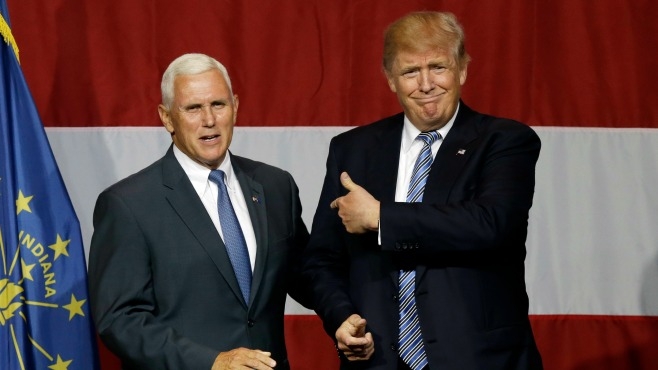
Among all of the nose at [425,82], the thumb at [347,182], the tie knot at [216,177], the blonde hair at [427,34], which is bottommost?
the thumb at [347,182]

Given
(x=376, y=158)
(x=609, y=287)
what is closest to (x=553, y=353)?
(x=609, y=287)

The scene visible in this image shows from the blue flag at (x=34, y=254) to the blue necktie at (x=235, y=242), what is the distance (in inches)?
23.6

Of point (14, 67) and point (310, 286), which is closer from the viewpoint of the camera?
point (310, 286)

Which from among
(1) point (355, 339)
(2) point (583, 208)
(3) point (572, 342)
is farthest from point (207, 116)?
(3) point (572, 342)

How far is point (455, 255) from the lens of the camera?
7.73ft

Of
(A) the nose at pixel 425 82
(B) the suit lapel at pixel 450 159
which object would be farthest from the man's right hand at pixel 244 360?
(A) the nose at pixel 425 82

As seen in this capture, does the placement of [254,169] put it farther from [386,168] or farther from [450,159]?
[450,159]

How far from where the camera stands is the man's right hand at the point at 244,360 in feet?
7.23

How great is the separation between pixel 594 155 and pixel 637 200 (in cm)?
22

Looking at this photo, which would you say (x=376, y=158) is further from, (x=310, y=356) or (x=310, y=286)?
(x=310, y=356)

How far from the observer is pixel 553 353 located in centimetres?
362

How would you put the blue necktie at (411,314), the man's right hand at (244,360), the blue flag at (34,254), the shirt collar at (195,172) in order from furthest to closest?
the blue flag at (34,254)
the shirt collar at (195,172)
the blue necktie at (411,314)
the man's right hand at (244,360)

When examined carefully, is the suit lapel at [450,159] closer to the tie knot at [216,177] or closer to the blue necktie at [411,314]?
the blue necktie at [411,314]

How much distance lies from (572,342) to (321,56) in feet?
4.35
